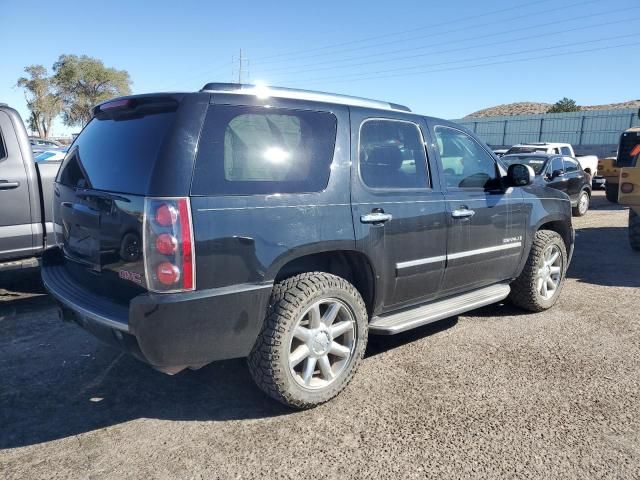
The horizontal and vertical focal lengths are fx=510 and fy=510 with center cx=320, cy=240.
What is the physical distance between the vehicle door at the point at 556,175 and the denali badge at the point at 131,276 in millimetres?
10514

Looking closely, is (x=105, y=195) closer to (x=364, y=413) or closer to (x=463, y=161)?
(x=364, y=413)

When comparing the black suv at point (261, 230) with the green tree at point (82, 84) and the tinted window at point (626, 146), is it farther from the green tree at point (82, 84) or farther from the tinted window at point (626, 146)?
the green tree at point (82, 84)

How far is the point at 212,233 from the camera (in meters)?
2.66

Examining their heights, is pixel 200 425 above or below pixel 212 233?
below

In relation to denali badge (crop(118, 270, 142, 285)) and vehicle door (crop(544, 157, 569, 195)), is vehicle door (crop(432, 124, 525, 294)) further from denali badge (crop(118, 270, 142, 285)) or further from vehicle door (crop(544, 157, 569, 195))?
vehicle door (crop(544, 157, 569, 195))

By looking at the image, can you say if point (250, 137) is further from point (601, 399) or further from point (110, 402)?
point (601, 399)

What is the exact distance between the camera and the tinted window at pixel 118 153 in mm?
2752

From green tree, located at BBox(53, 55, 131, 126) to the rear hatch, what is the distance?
57577 mm

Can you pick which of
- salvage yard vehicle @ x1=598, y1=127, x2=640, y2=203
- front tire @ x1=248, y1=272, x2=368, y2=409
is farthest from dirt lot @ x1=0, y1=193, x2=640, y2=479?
salvage yard vehicle @ x1=598, y1=127, x2=640, y2=203

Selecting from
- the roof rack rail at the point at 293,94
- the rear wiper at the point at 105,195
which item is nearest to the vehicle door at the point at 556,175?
the roof rack rail at the point at 293,94

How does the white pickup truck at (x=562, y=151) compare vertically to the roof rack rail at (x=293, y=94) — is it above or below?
below

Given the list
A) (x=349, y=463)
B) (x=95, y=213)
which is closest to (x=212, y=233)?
(x=95, y=213)

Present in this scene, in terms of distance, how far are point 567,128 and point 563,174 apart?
23957 millimetres

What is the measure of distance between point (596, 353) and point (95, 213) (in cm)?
385
